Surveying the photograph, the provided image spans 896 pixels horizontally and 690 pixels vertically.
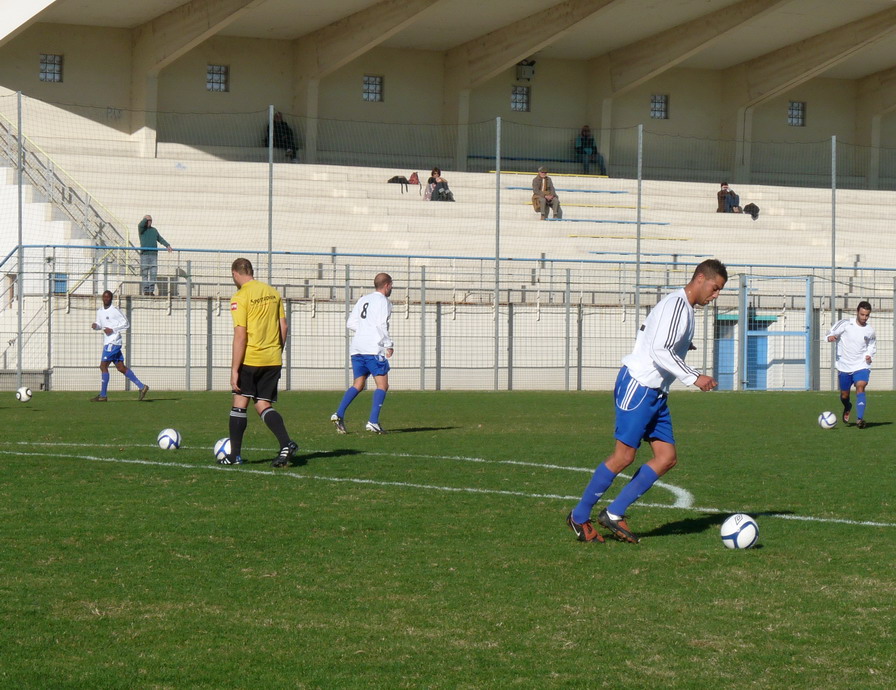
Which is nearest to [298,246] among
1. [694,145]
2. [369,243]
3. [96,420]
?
[369,243]

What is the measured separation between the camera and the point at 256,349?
1118 centimetres

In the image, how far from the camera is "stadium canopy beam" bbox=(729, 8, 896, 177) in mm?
38750

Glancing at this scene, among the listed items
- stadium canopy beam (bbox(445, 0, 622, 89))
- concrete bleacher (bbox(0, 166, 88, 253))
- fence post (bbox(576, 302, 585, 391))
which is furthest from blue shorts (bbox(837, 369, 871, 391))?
stadium canopy beam (bbox(445, 0, 622, 89))

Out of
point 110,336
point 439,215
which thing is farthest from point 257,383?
point 439,215

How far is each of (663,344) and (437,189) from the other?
89.8ft

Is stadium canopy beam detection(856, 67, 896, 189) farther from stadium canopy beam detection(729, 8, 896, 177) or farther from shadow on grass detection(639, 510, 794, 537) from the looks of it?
shadow on grass detection(639, 510, 794, 537)

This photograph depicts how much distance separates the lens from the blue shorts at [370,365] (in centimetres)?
1503

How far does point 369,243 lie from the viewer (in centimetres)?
3228

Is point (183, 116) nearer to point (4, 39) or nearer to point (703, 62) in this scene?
point (4, 39)

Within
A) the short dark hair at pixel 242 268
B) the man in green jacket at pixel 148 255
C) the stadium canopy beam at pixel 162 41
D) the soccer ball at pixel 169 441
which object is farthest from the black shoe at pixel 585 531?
the stadium canopy beam at pixel 162 41

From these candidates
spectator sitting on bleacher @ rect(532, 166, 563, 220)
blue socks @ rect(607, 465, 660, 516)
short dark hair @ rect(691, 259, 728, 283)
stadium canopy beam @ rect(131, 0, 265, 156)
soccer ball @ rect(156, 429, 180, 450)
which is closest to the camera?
short dark hair @ rect(691, 259, 728, 283)

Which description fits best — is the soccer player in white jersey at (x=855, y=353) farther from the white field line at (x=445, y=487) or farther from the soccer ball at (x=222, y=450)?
the soccer ball at (x=222, y=450)

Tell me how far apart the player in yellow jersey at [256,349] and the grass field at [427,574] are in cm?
50

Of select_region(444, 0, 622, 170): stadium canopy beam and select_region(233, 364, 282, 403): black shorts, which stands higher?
select_region(444, 0, 622, 170): stadium canopy beam
